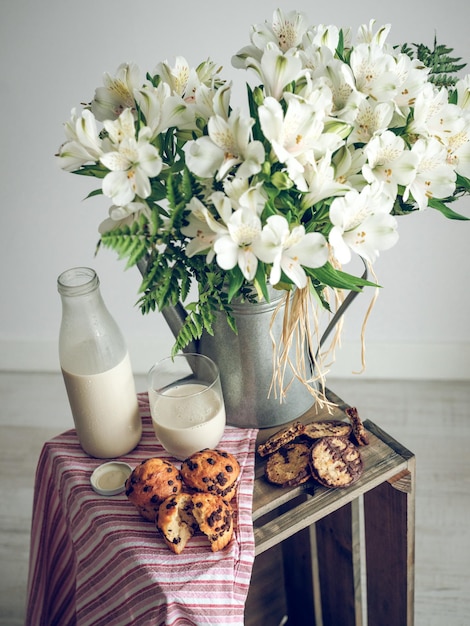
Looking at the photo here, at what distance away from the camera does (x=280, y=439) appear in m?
1.15

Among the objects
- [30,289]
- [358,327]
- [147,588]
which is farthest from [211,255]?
[30,289]

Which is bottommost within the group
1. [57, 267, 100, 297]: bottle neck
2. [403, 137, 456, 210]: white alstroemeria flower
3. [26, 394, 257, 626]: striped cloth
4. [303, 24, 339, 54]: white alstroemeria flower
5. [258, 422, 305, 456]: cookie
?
[26, 394, 257, 626]: striped cloth

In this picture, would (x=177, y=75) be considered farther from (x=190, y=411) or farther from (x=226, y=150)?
(x=190, y=411)

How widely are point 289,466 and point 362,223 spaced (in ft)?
1.44

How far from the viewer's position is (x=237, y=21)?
85.4 inches

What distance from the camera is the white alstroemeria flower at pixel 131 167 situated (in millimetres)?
843

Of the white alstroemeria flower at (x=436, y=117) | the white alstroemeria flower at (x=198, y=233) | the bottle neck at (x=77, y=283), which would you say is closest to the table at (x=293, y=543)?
the bottle neck at (x=77, y=283)

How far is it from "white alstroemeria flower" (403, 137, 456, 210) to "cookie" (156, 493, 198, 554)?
528mm

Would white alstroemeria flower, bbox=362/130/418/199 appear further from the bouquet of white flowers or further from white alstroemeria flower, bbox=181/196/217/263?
white alstroemeria flower, bbox=181/196/217/263

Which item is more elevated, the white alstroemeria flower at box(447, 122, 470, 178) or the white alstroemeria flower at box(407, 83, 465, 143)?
the white alstroemeria flower at box(407, 83, 465, 143)

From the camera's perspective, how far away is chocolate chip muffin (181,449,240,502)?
1.03 m

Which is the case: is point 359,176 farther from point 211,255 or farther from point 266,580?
point 266,580

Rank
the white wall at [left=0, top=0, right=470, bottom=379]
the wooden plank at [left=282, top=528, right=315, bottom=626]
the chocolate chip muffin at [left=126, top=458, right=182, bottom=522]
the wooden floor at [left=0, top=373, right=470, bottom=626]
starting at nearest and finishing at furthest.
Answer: the chocolate chip muffin at [left=126, top=458, right=182, bottom=522] < the wooden plank at [left=282, top=528, right=315, bottom=626] < the wooden floor at [left=0, top=373, right=470, bottom=626] < the white wall at [left=0, top=0, right=470, bottom=379]

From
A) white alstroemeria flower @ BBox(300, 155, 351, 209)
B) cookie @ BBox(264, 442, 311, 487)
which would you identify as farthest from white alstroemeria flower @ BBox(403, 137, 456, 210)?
cookie @ BBox(264, 442, 311, 487)
